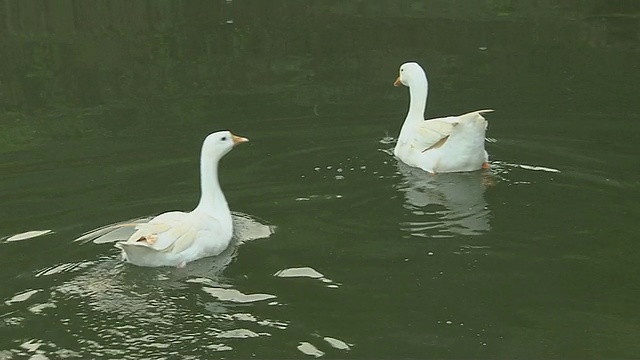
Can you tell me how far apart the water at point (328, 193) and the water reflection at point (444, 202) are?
4 centimetres

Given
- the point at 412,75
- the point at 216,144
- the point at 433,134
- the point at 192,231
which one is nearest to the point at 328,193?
the point at 216,144

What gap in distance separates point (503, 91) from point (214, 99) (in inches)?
161

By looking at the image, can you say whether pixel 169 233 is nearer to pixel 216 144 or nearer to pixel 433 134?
pixel 216 144

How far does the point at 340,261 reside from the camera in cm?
820

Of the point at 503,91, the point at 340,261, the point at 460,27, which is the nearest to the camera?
the point at 340,261

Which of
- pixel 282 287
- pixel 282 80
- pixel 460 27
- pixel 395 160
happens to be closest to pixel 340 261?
pixel 282 287

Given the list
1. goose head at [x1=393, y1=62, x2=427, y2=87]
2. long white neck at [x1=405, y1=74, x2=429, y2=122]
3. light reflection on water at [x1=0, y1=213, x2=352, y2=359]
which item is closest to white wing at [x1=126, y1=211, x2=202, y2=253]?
light reflection on water at [x1=0, y1=213, x2=352, y2=359]

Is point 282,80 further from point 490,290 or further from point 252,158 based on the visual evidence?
point 490,290

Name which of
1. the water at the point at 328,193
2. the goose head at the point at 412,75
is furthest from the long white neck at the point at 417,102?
the water at the point at 328,193

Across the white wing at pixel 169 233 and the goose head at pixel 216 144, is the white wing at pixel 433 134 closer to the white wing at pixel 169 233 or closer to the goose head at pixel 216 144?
the goose head at pixel 216 144

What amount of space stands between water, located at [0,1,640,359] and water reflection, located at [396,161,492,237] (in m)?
0.04

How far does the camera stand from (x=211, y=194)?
8.76 m

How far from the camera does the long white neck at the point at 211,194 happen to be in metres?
8.70

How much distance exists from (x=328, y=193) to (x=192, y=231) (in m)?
2.02
